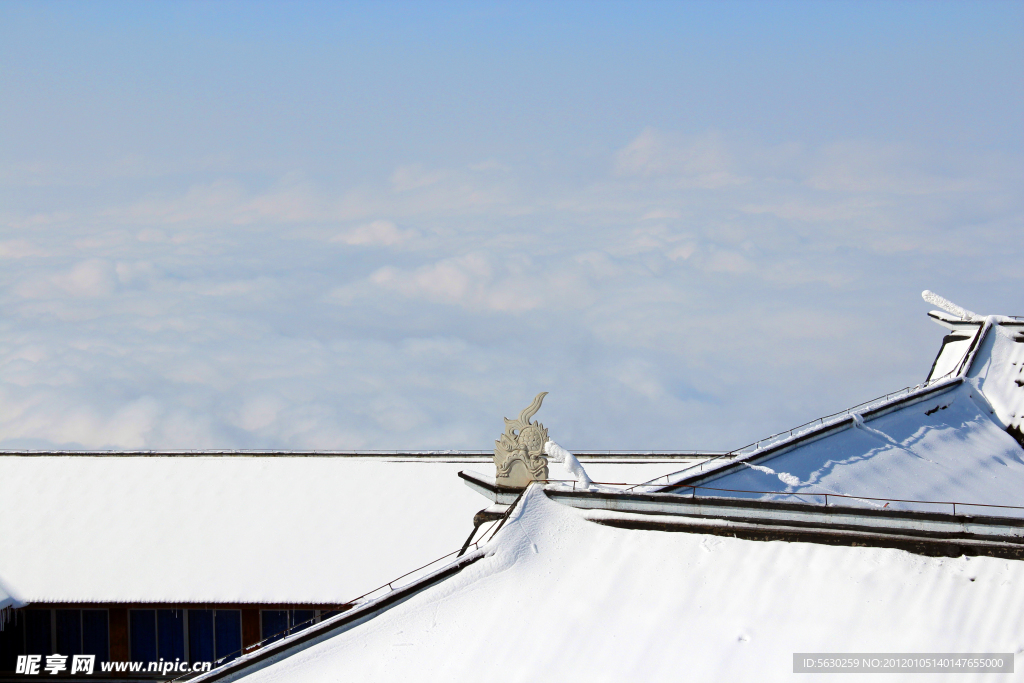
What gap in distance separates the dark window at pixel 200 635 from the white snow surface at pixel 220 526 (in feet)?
5.08

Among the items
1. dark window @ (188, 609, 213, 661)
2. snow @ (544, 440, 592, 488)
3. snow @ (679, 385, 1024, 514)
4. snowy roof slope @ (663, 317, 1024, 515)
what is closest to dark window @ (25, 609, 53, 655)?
dark window @ (188, 609, 213, 661)

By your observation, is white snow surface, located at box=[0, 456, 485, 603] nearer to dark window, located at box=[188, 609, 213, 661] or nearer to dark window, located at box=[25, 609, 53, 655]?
dark window, located at box=[188, 609, 213, 661]

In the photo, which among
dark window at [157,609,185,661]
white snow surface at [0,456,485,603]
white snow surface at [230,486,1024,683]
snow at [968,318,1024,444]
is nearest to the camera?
white snow surface at [230,486,1024,683]

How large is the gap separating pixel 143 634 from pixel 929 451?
3120cm

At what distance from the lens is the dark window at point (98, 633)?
40.0m

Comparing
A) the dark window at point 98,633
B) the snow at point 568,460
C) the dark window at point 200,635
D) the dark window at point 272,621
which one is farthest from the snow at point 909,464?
the dark window at point 98,633

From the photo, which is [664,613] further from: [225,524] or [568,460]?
[225,524]

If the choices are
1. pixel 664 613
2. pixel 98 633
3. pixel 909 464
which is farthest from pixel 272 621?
pixel 909 464

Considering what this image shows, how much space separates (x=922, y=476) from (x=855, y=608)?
47.1ft

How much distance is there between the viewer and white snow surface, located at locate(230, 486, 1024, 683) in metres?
19.7

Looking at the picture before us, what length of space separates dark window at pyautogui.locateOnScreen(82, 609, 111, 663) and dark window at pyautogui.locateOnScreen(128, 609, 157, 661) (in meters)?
1.01

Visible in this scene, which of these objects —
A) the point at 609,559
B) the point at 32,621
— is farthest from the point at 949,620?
the point at 32,621

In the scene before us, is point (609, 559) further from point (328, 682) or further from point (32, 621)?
point (32, 621)

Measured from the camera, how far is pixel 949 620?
1956cm
